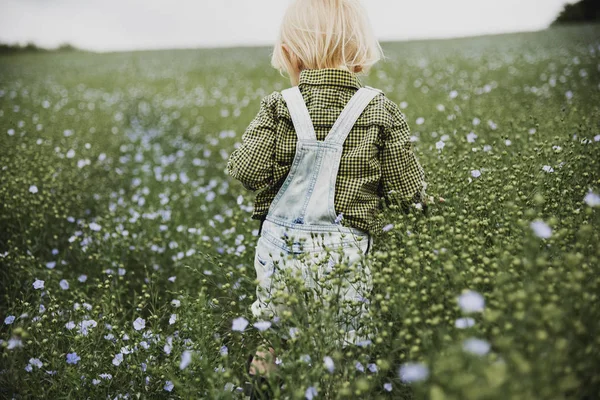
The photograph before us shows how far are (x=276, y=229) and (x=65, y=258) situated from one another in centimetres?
222

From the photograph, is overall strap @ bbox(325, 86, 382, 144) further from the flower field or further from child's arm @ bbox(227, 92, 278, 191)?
the flower field

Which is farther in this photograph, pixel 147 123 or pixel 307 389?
pixel 147 123

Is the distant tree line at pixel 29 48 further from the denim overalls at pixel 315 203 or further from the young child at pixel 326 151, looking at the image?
the denim overalls at pixel 315 203

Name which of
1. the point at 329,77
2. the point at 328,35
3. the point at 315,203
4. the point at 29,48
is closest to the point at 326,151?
the point at 315,203

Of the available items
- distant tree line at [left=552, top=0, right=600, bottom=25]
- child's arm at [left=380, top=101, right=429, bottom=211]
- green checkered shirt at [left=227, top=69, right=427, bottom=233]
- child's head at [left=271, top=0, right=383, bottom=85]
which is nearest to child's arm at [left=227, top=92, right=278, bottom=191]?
green checkered shirt at [left=227, top=69, right=427, bottom=233]

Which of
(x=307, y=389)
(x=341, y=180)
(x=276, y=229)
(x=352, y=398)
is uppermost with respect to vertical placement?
(x=341, y=180)

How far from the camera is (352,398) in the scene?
1.70 meters

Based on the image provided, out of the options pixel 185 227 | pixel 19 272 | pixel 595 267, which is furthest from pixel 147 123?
pixel 595 267

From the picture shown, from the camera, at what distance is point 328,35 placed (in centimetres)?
207

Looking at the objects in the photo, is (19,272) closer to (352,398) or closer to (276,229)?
(276,229)

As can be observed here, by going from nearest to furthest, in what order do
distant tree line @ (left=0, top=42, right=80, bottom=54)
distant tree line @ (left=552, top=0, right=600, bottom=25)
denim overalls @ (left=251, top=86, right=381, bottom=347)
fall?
1. denim overalls @ (left=251, top=86, right=381, bottom=347)
2. distant tree line @ (left=552, top=0, right=600, bottom=25)
3. distant tree line @ (left=0, top=42, right=80, bottom=54)

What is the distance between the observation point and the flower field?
1356 millimetres

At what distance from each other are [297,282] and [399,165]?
771 millimetres

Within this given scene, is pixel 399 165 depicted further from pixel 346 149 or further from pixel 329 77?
pixel 329 77
